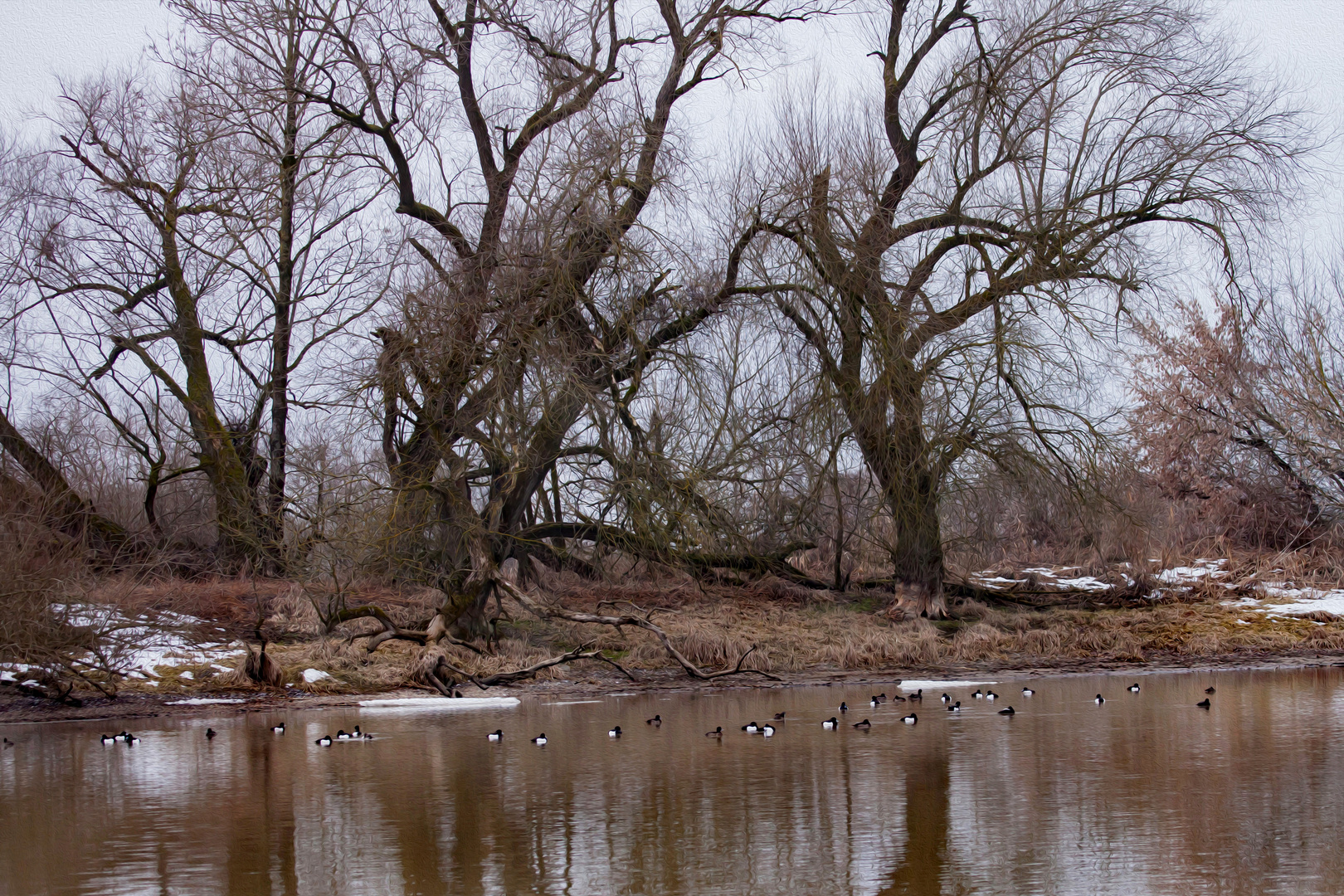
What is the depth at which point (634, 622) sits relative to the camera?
17.4 metres

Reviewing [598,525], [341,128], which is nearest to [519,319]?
[598,525]

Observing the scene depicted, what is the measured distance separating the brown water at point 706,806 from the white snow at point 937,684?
8.77 ft

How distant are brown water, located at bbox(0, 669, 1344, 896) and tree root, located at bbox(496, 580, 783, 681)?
3910mm

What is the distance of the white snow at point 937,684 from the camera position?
15633 mm

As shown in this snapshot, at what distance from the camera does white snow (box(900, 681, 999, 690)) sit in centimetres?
1563

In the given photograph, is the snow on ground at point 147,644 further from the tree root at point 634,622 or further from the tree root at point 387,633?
the tree root at point 634,622

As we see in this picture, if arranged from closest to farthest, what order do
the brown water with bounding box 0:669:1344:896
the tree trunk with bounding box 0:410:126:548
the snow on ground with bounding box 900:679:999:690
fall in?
the brown water with bounding box 0:669:1344:896 < the snow on ground with bounding box 900:679:999:690 < the tree trunk with bounding box 0:410:126:548

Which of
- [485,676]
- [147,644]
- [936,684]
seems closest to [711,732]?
[936,684]

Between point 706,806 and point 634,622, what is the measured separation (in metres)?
9.45

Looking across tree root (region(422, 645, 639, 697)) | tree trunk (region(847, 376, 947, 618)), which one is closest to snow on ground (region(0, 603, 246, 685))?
tree root (region(422, 645, 639, 697))

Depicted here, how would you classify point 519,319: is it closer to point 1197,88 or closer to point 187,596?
point 187,596

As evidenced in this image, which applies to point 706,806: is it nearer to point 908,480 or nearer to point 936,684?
point 936,684

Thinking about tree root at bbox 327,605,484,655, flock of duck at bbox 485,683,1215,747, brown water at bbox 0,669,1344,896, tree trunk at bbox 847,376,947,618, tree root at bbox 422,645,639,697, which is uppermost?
tree trunk at bbox 847,376,947,618

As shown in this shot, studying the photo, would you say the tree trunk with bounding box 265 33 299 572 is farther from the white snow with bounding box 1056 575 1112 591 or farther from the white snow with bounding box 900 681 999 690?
the white snow with bounding box 1056 575 1112 591
